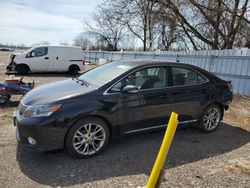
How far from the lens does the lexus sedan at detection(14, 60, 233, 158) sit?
384 cm

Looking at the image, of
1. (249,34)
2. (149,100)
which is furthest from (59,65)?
(149,100)

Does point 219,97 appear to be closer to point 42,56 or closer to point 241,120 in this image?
point 241,120

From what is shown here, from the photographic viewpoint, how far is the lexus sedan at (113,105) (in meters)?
3.84

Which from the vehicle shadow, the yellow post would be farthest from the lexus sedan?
the yellow post

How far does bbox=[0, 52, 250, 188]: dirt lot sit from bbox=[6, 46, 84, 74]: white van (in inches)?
425

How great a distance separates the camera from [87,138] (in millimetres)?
4090

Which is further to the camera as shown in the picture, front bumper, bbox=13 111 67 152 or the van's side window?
the van's side window

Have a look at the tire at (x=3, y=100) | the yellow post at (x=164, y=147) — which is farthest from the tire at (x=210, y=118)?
the tire at (x=3, y=100)

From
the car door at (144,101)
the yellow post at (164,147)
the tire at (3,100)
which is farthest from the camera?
the tire at (3,100)

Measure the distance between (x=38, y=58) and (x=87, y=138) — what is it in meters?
12.6

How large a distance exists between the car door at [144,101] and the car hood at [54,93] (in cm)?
56

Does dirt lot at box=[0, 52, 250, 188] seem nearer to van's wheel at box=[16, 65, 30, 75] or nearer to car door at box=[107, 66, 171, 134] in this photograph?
car door at box=[107, 66, 171, 134]

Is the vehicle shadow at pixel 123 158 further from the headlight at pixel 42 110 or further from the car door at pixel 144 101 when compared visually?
the headlight at pixel 42 110

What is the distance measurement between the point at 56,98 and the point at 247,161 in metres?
3.26
